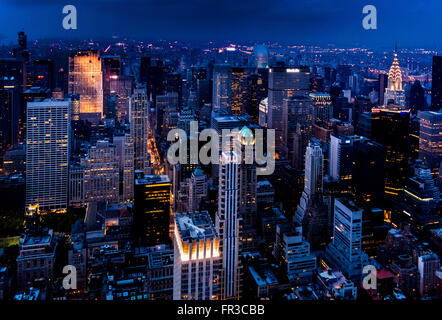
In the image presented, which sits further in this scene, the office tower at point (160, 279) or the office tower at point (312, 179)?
the office tower at point (312, 179)

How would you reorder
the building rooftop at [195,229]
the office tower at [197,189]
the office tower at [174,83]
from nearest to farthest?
the building rooftop at [195,229] < the office tower at [197,189] < the office tower at [174,83]

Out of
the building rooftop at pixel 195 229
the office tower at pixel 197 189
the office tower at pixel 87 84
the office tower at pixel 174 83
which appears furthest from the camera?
the office tower at pixel 174 83

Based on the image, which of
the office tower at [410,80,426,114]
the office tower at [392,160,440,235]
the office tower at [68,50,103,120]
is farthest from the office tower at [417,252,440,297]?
the office tower at [68,50,103,120]

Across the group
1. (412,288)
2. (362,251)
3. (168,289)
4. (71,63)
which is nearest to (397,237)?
(362,251)

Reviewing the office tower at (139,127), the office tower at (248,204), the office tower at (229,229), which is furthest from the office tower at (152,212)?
the office tower at (229,229)

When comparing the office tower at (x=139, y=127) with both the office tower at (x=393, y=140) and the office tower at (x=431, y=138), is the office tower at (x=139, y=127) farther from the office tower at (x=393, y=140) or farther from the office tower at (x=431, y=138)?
the office tower at (x=431, y=138)

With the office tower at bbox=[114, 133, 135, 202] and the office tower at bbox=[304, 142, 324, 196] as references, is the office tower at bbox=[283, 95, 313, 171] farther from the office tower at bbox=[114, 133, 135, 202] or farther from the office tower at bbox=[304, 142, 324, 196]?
the office tower at bbox=[114, 133, 135, 202]
